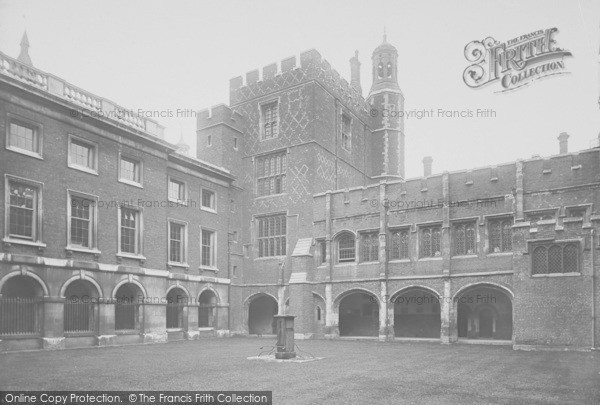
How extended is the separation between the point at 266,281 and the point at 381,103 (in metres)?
15.8

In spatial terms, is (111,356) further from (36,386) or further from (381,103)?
(381,103)

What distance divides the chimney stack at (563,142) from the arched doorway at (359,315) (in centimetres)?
1301

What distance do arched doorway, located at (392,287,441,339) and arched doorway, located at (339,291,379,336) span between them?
4.26 feet

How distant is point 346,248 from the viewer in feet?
98.3

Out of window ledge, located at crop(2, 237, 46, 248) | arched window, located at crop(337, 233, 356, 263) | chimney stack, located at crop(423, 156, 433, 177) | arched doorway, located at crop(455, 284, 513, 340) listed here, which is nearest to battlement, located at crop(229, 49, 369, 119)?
chimney stack, located at crop(423, 156, 433, 177)

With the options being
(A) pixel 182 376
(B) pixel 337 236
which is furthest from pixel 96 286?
(B) pixel 337 236

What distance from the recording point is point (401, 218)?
91.6 feet

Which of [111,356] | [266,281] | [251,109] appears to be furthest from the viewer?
[251,109]

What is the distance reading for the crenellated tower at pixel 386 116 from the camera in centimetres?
3828

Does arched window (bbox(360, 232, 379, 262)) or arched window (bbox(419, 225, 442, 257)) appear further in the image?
arched window (bbox(360, 232, 379, 262))

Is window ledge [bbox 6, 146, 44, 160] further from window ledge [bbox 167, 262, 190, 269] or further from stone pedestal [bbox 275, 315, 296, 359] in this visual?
stone pedestal [bbox 275, 315, 296, 359]

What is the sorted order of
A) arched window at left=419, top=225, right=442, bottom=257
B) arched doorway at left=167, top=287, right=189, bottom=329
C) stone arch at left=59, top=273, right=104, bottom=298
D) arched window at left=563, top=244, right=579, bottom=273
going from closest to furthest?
arched window at left=563, top=244, right=579, bottom=273
stone arch at left=59, top=273, right=104, bottom=298
arched window at left=419, top=225, right=442, bottom=257
arched doorway at left=167, top=287, right=189, bottom=329

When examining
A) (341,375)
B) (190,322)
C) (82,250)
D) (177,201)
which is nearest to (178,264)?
(190,322)

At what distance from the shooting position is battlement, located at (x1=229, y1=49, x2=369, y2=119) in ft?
107
